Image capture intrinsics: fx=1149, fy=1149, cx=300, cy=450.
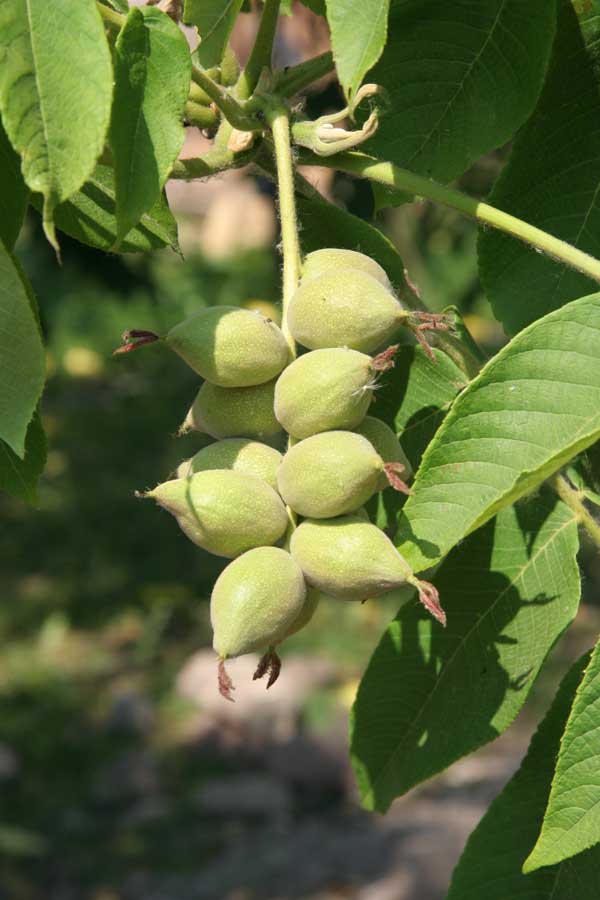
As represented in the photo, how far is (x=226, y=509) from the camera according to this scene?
0.94m

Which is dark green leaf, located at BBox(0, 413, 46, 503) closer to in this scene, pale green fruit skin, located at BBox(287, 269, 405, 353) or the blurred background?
pale green fruit skin, located at BBox(287, 269, 405, 353)

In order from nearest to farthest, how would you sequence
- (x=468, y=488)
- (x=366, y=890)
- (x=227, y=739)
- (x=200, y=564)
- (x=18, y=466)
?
1. (x=468, y=488)
2. (x=18, y=466)
3. (x=366, y=890)
4. (x=227, y=739)
5. (x=200, y=564)

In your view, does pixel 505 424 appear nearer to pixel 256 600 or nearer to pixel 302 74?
pixel 256 600

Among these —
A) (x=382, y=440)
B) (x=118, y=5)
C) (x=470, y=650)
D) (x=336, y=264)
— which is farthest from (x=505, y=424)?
(x=118, y=5)

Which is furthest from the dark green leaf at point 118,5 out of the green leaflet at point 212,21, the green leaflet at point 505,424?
the green leaflet at point 505,424

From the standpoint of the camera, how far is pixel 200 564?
5.37 meters

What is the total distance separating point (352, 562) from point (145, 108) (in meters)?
0.41

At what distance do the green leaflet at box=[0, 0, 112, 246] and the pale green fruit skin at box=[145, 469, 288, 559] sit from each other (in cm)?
25

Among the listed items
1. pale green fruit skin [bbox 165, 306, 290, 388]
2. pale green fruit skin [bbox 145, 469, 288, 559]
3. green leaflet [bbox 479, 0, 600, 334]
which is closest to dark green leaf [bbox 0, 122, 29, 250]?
pale green fruit skin [bbox 165, 306, 290, 388]

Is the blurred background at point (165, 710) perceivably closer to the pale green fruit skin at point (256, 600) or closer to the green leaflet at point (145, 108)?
the green leaflet at point (145, 108)

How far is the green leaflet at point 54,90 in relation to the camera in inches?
32.8

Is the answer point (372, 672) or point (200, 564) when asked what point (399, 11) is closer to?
point (372, 672)

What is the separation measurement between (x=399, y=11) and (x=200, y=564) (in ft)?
14.2

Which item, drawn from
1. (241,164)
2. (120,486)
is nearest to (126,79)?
(241,164)
